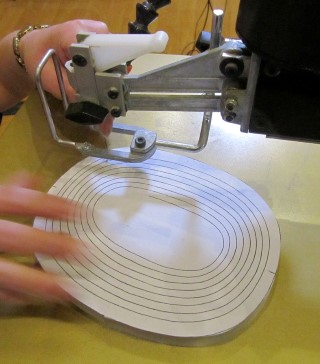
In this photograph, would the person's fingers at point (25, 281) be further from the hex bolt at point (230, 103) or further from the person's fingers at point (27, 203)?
the hex bolt at point (230, 103)

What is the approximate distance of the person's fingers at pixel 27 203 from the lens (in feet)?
1.78

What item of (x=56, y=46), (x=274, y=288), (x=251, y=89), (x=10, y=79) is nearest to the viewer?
(x=251, y=89)

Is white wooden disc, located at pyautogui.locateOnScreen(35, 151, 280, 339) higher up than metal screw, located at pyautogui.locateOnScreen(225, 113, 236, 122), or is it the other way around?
metal screw, located at pyautogui.locateOnScreen(225, 113, 236, 122)

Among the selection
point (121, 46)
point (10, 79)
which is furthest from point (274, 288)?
point (10, 79)

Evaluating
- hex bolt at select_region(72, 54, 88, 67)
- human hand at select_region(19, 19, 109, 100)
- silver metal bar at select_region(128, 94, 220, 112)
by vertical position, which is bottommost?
human hand at select_region(19, 19, 109, 100)

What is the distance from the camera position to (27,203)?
54 centimetres

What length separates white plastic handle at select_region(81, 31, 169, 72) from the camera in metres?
0.46

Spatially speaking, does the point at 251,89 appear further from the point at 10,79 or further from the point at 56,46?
the point at 10,79

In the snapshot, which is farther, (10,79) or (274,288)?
(10,79)

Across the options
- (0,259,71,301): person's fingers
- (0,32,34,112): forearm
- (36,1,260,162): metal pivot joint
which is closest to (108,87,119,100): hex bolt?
(36,1,260,162): metal pivot joint

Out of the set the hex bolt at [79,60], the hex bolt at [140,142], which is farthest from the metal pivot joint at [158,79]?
the hex bolt at [140,142]

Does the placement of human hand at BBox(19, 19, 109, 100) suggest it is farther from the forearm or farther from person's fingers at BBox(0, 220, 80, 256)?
person's fingers at BBox(0, 220, 80, 256)

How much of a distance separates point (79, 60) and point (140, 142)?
18 cm

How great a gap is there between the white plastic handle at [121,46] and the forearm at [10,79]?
0.36m
